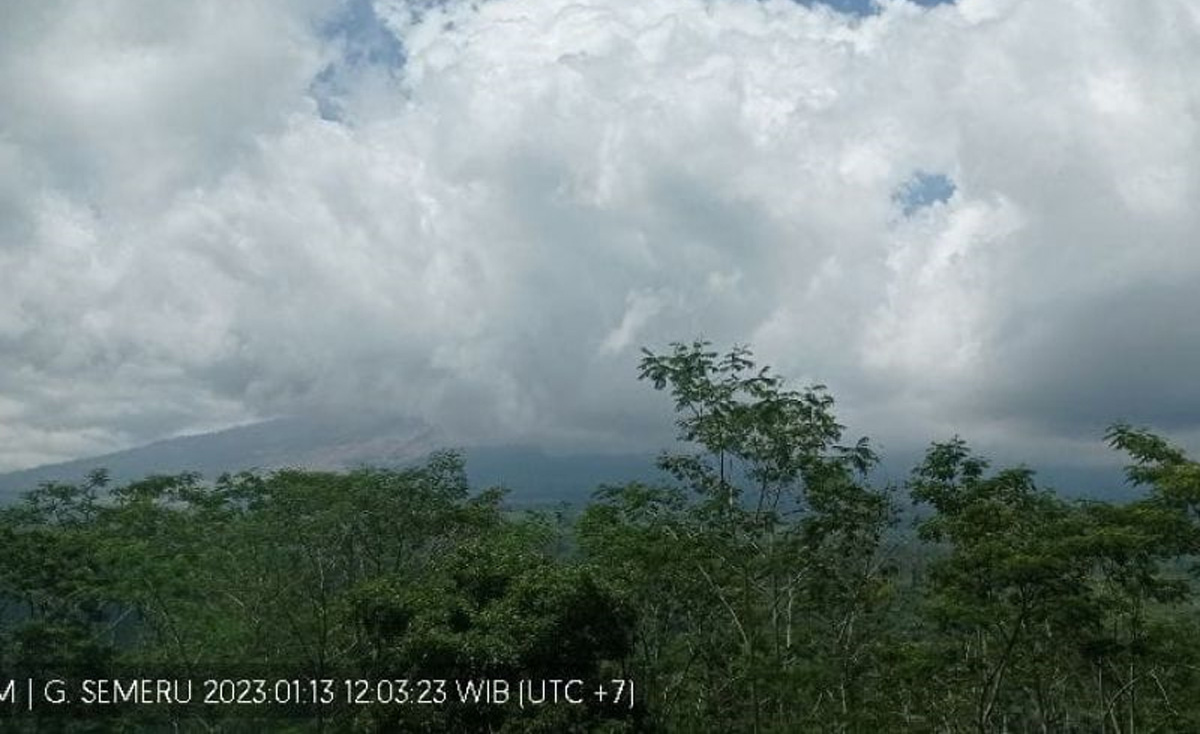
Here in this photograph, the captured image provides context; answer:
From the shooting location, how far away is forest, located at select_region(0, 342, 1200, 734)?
22.2m

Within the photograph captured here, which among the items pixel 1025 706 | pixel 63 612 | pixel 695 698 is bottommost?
pixel 1025 706

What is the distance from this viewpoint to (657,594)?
3256 cm

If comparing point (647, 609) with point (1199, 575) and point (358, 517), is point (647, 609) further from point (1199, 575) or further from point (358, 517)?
point (1199, 575)

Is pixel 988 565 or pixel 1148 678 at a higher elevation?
pixel 988 565

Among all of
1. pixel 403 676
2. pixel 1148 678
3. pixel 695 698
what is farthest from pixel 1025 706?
pixel 403 676

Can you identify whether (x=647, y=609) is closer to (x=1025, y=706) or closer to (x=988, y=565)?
(x=988, y=565)

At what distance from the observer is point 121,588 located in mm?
34312

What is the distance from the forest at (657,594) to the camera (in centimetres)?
2222

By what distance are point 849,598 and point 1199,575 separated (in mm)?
11323

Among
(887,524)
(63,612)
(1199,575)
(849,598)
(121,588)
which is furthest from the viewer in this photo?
(63,612)

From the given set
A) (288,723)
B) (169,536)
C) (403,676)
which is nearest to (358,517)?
(169,536)

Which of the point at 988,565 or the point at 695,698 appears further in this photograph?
the point at 695,698

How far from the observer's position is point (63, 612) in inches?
1638

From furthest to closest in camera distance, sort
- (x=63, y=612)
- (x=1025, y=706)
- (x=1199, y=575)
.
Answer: (x=1025, y=706)
(x=63, y=612)
(x=1199, y=575)
